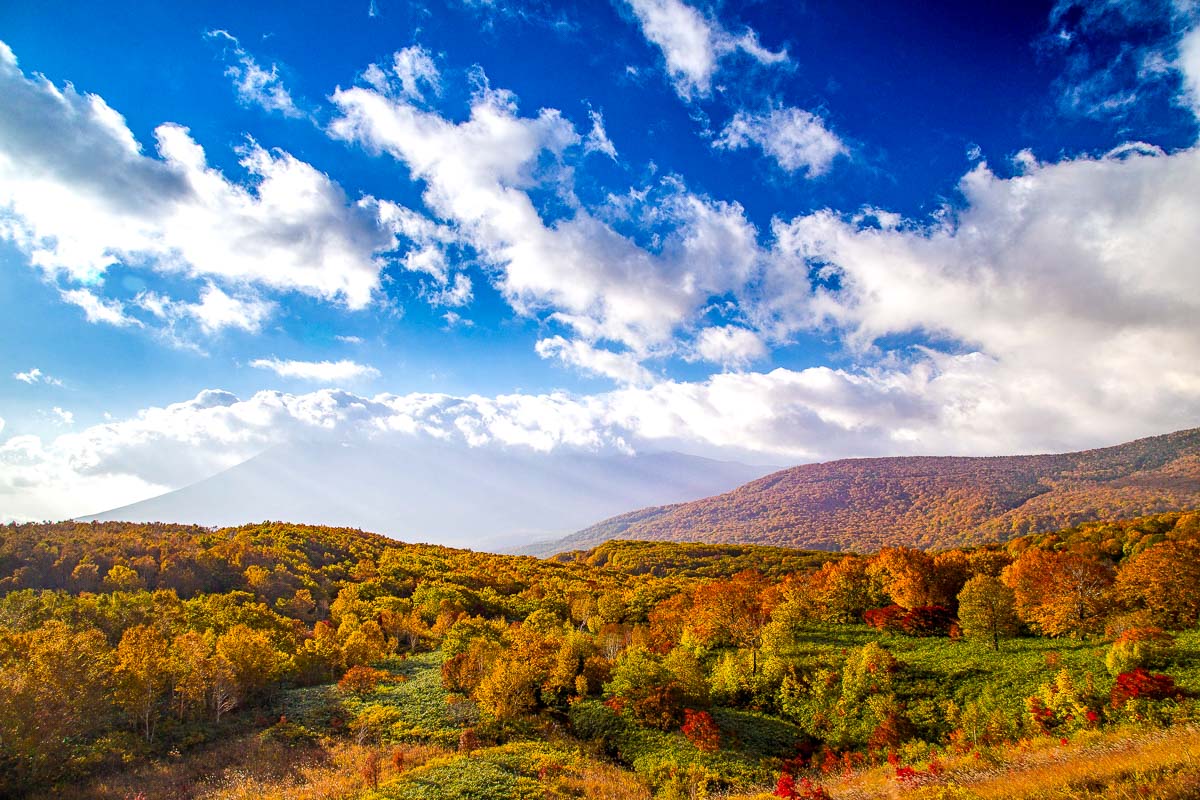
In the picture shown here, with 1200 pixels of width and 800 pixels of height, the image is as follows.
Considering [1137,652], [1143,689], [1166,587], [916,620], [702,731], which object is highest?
[1166,587]

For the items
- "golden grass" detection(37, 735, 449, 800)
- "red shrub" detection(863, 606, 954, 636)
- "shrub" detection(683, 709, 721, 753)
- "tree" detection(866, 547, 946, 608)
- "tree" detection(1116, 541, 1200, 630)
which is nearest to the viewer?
"golden grass" detection(37, 735, 449, 800)

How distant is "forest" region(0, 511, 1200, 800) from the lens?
27.0 metres

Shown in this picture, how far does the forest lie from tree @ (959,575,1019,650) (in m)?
0.19

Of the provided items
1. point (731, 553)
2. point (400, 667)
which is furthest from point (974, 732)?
point (731, 553)

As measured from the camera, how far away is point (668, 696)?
123ft

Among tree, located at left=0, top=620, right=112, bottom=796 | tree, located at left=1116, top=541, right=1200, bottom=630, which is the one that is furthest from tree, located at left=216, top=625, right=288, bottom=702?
tree, located at left=1116, top=541, right=1200, bottom=630

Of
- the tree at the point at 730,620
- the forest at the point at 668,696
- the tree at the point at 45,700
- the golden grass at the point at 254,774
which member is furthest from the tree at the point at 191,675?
the tree at the point at 730,620

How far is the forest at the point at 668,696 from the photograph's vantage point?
27.0 m

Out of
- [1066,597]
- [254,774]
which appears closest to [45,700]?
[254,774]

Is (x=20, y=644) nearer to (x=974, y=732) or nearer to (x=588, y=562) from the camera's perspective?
(x=974, y=732)

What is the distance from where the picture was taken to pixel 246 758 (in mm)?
32688

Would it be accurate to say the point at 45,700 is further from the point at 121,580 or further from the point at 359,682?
the point at 121,580

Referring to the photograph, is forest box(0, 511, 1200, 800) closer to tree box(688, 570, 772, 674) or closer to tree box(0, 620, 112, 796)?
tree box(0, 620, 112, 796)

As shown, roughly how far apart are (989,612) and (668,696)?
90.7 ft
